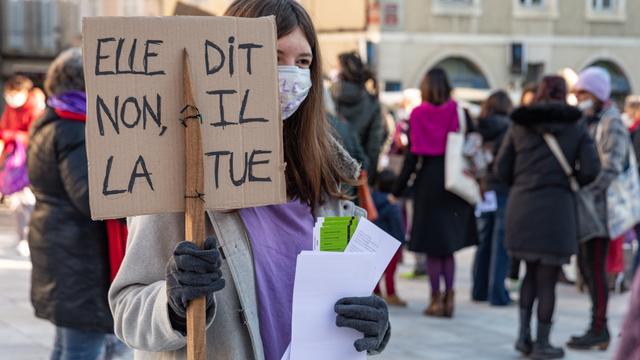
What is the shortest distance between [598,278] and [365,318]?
5399mm

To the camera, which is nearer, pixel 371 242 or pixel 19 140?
pixel 371 242

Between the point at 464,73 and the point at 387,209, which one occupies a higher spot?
the point at 464,73

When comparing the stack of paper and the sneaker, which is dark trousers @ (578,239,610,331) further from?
the sneaker

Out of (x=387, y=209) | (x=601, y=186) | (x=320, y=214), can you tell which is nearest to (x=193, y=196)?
(x=320, y=214)

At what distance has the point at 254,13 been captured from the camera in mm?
2836

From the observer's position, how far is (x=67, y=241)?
4.95 metres

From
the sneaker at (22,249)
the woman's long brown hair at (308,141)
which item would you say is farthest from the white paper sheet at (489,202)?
the woman's long brown hair at (308,141)

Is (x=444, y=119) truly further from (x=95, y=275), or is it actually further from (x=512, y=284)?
(x=95, y=275)

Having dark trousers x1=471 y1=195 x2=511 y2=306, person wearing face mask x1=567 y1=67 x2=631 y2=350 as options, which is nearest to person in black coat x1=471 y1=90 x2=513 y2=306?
dark trousers x1=471 y1=195 x2=511 y2=306

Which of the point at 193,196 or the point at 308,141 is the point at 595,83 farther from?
the point at 193,196

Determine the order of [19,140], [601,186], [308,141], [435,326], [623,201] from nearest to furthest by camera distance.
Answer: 1. [308,141]
2. [601,186]
3. [623,201]
4. [435,326]
5. [19,140]

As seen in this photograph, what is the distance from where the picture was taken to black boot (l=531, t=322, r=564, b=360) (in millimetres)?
7324

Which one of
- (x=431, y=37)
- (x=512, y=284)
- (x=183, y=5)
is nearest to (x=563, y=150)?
(x=512, y=284)

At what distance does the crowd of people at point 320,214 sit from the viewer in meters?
2.63
